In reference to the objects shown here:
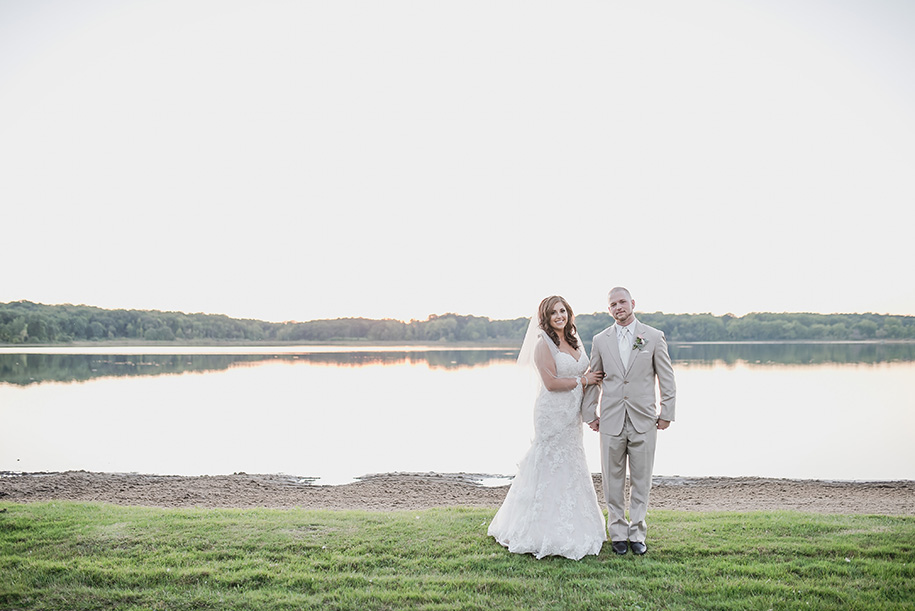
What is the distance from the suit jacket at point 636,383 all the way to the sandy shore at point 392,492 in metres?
4.64

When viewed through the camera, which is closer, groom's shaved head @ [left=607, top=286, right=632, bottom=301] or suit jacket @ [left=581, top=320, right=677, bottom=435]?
suit jacket @ [left=581, top=320, right=677, bottom=435]

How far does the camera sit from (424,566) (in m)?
4.98

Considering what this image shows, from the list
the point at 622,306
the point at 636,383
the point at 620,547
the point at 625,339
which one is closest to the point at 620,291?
the point at 622,306

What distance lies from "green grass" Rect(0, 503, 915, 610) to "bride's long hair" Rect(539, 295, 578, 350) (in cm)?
185

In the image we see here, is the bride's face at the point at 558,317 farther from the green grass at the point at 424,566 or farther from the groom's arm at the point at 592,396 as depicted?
the green grass at the point at 424,566

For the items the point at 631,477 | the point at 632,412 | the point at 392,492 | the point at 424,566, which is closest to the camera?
the point at 424,566

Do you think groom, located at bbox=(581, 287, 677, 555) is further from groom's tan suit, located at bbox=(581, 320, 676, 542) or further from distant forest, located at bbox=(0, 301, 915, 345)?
distant forest, located at bbox=(0, 301, 915, 345)

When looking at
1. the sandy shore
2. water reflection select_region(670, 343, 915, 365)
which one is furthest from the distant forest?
the sandy shore

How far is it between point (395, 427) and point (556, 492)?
15.8 meters

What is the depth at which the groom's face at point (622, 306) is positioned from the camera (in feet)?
17.1

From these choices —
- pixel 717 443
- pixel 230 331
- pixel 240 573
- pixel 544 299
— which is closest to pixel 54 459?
pixel 240 573

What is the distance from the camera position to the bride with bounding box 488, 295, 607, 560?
513 centimetres

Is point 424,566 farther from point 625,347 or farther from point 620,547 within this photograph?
point 625,347

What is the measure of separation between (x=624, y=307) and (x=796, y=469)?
1185 cm
